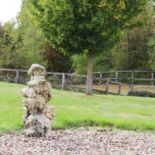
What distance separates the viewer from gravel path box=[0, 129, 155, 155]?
9.38m

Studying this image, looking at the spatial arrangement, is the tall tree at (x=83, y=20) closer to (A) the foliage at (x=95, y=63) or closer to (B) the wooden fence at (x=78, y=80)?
(B) the wooden fence at (x=78, y=80)

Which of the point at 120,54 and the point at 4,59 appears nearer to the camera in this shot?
the point at 4,59

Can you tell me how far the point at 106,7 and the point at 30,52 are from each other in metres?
16.0

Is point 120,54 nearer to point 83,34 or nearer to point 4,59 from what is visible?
point 4,59

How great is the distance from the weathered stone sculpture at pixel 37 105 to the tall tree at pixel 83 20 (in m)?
9.16

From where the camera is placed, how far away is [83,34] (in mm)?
20500

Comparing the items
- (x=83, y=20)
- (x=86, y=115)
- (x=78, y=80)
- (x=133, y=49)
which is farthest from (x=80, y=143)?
(x=133, y=49)

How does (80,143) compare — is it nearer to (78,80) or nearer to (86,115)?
(86,115)

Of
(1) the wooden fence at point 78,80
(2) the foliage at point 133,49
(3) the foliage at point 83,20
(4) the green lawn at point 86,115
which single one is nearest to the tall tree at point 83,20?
(3) the foliage at point 83,20

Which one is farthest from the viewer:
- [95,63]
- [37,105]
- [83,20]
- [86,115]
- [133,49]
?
[133,49]

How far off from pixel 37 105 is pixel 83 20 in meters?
9.90

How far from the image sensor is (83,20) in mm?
20062

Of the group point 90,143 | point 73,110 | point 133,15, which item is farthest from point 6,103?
point 133,15

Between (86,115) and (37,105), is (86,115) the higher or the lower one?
the lower one
